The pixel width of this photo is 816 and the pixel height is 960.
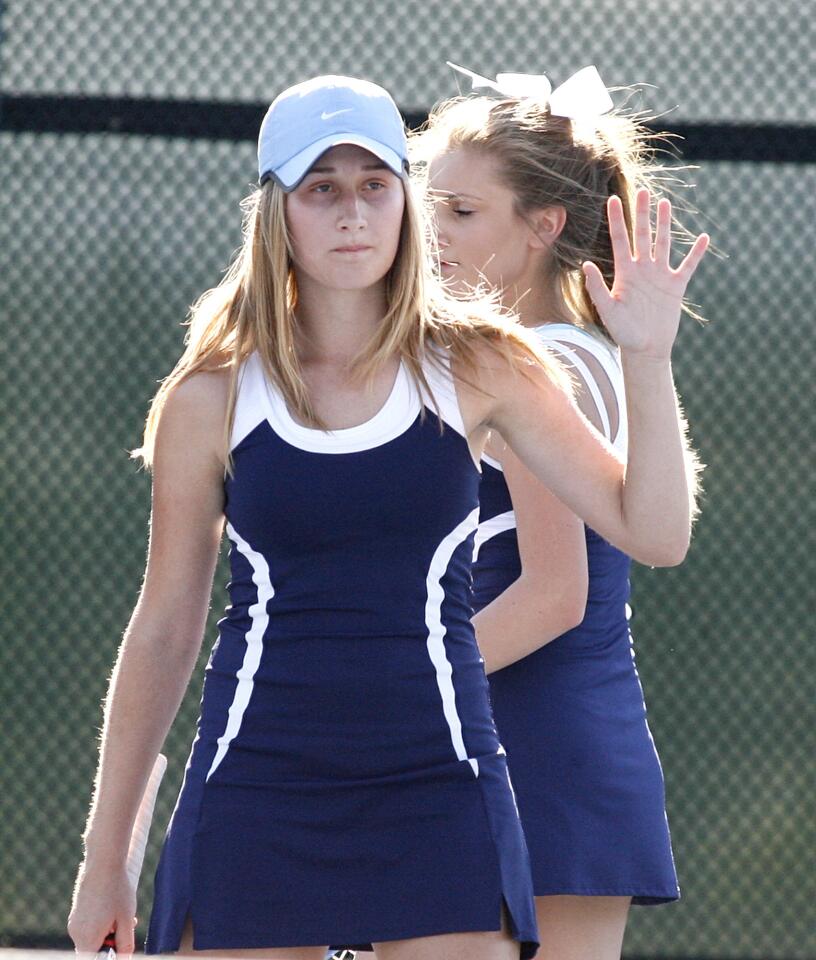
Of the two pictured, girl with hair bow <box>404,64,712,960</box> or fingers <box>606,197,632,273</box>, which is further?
girl with hair bow <box>404,64,712,960</box>

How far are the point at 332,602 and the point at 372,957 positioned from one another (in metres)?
0.55

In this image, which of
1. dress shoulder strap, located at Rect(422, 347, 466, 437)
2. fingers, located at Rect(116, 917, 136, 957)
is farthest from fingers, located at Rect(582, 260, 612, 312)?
fingers, located at Rect(116, 917, 136, 957)

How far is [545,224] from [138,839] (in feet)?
2.99

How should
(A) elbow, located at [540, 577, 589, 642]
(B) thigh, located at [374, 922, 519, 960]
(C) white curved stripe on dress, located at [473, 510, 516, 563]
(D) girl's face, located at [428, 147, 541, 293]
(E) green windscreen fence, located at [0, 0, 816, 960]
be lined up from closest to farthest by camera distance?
(B) thigh, located at [374, 922, 519, 960] < (A) elbow, located at [540, 577, 589, 642] < (C) white curved stripe on dress, located at [473, 510, 516, 563] < (D) girl's face, located at [428, 147, 541, 293] < (E) green windscreen fence, located at [0, 0, 816, 960]

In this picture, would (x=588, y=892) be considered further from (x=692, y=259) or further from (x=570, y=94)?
(x=570, y=94)

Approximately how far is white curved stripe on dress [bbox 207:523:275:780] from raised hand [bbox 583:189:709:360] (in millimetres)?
385

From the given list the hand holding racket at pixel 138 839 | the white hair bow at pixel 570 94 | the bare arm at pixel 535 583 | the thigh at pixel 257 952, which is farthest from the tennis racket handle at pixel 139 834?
the white hair bow at pixel 570 94

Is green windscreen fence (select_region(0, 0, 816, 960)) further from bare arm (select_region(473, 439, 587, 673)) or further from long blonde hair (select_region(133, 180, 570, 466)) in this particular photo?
long blonde hair (select_region(133, 180, 570, 466))

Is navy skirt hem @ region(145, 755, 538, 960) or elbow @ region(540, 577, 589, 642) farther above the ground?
elbow @ region(540, 577, 589, 642)

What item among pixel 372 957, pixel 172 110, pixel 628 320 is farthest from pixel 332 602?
pixel 172 110

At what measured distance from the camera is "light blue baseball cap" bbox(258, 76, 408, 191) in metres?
1.43

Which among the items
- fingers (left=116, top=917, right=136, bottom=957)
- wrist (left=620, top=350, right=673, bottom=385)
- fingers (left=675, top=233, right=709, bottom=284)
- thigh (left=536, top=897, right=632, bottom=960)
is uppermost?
fingers (left=675, top=233, right=709, bottom=284)

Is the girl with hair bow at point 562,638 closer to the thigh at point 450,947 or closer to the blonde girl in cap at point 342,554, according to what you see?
the blonde girl in cap at point 342,554

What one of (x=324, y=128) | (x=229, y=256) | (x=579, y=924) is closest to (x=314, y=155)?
(x=324, y=128)
